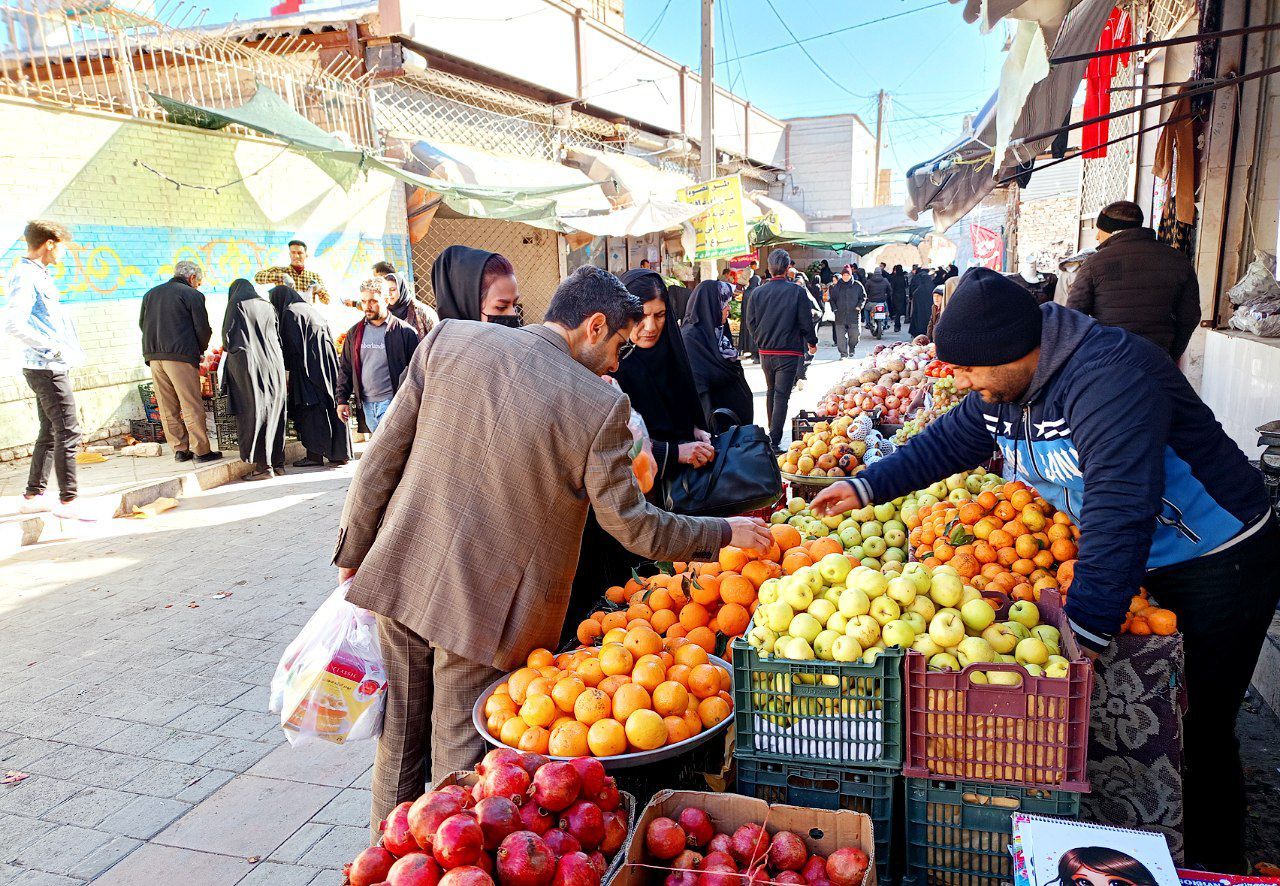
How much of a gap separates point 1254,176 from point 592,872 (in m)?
7.11

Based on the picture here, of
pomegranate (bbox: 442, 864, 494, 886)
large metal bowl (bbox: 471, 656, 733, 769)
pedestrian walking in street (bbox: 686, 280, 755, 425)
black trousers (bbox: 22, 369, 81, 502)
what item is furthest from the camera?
black trousers (bbox: 22, 369, 81, 502)

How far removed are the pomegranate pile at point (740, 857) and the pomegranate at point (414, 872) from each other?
512 mm

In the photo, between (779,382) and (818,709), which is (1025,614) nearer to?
(818,709)

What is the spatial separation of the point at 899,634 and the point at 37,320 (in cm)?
752

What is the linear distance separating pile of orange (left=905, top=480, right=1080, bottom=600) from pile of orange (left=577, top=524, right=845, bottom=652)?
0.44m

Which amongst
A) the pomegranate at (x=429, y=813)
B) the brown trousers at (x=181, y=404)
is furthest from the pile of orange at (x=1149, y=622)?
the brown trousers at (x=181, y=404)

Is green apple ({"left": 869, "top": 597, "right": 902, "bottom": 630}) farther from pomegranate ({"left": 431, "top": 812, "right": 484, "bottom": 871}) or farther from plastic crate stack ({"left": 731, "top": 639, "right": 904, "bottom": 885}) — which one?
pomegranate ({"left": 431, "top": 812, "right": 484, "bottom": 871})

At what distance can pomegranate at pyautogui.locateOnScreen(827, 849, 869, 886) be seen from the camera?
1837mm

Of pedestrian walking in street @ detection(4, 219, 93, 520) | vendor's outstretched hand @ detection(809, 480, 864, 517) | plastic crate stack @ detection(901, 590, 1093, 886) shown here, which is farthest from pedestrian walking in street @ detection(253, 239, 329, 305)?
plastic crate stack @ detection(901, 590, 1093, 886)

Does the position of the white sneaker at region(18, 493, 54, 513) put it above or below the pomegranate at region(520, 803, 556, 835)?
below

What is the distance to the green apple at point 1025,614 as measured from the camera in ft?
7.59

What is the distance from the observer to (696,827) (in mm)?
1986

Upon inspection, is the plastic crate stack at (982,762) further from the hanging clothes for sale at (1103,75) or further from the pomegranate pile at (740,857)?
the hanging clothes for sale at (1103,75)

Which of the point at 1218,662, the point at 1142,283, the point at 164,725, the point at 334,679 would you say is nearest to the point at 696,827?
the point at 334,679
